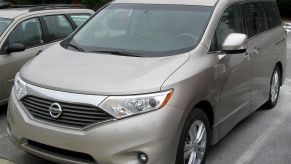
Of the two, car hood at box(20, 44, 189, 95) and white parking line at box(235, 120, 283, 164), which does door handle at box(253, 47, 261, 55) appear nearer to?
white parking line at box(235, 120, 283, 164)

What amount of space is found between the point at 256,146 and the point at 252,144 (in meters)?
0.07

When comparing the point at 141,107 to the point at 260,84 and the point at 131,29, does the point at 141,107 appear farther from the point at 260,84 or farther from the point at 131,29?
the point at 260,84

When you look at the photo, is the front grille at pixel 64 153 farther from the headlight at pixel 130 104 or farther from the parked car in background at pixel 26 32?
the parked car in background at pixel 26 32

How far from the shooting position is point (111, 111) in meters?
3.45

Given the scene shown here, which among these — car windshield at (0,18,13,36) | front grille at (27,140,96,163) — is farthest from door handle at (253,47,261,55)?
car windshield at (0,18,13,36)

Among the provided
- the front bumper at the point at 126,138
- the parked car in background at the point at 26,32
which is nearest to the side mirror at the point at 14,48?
the parked car in background at the point at 26,32

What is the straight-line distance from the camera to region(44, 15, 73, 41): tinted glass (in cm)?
700

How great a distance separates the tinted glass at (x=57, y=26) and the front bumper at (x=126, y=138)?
11.9 feet

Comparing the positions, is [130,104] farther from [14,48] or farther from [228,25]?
[14,48]

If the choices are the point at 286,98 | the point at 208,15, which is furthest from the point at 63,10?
the point at 286,98

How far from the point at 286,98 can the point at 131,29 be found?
3794 millimetres

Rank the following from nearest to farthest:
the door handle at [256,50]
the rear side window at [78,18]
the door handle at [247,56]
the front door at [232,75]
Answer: the front door at [232,75], the door handle at [247,56], the door handle at [256,50], the rear side window at [78,18]

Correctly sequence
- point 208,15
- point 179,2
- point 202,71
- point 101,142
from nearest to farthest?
point 101,142, point 202,71, point 208,15, point 179,2

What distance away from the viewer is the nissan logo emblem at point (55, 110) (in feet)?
11.7
